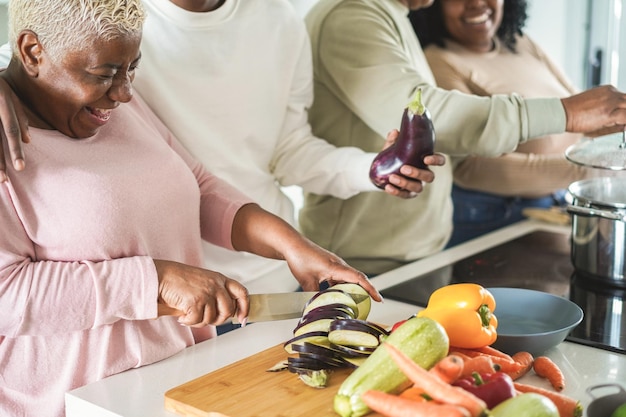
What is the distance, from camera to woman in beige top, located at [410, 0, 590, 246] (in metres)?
2.46

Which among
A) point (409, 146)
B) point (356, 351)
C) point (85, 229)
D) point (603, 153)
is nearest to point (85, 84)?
point (85, 229)

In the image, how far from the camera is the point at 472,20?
2.47m

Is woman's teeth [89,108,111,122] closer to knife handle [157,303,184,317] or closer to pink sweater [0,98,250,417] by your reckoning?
pink sweater [0,98,250,417]

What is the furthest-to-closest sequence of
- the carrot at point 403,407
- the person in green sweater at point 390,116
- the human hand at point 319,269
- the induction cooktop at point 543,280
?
the person in green sweater at point 390,116
the induction cooktop at point 543,280
the human hand at point 319,269
the carrot at point 403,407

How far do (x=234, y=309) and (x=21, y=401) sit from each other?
0.36m

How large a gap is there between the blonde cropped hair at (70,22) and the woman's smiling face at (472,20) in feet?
4.63

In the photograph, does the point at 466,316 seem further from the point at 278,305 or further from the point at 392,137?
the point at 392,137

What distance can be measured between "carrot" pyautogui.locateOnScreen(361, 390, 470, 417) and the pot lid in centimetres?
86

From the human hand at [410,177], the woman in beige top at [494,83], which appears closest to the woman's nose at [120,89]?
the human hand at [410,177]

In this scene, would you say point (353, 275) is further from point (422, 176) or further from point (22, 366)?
point (22, 366)

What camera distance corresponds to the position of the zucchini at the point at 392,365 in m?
1.12

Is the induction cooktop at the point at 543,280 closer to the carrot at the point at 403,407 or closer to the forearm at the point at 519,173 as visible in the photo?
the forearm at the point at 519,173

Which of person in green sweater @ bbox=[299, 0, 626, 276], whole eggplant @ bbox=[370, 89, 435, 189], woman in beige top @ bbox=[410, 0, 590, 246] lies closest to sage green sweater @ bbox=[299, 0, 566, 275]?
person in green sweater @ bbox=[299, 0, 626, 276]

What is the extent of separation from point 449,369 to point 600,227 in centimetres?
84
